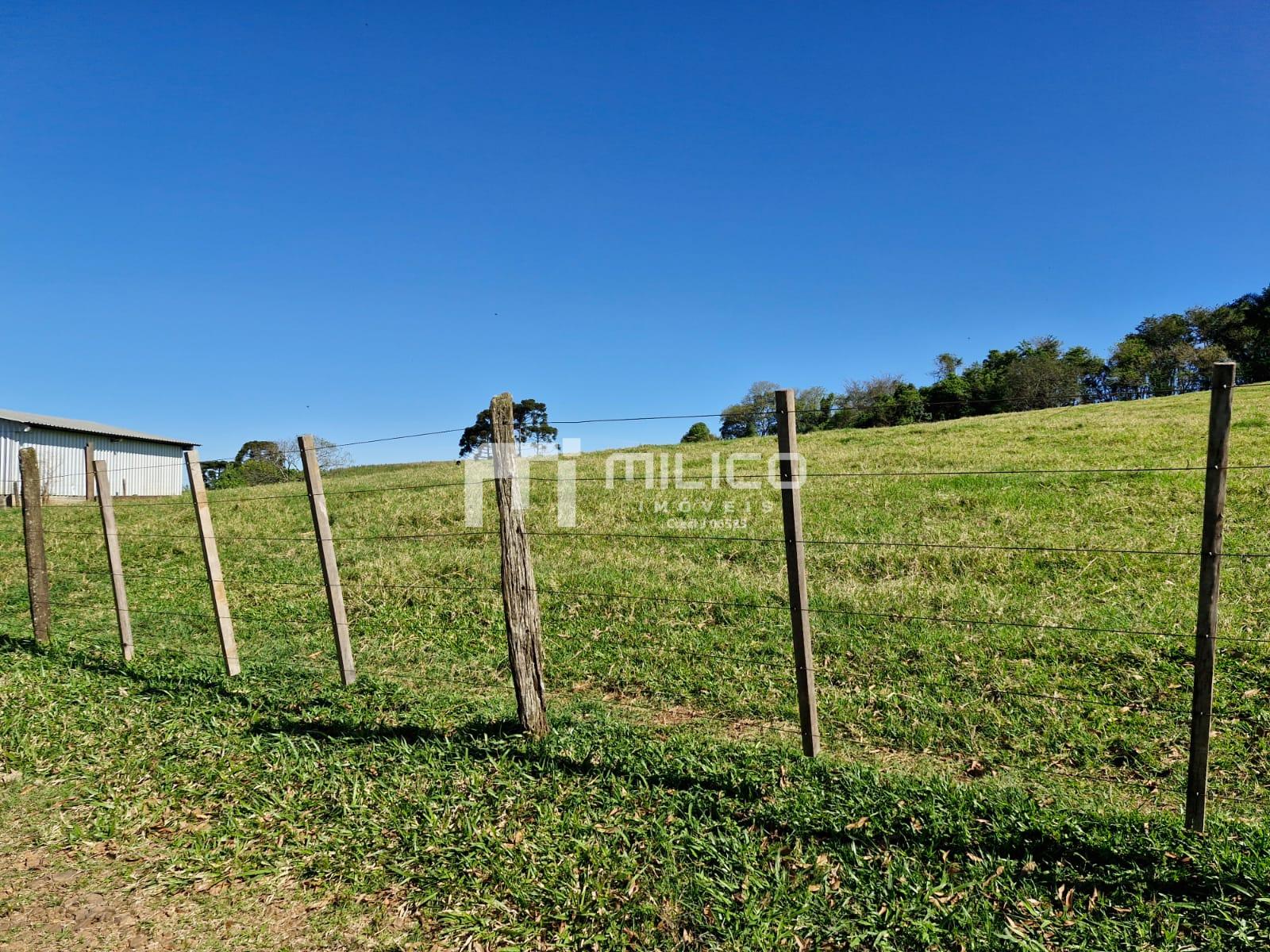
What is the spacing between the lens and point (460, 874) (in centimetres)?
346

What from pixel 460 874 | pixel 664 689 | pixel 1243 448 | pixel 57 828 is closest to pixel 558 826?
pixel 460 874

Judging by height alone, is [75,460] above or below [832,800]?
above

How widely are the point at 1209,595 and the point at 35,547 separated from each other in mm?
10863

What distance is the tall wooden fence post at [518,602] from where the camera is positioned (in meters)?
4.64

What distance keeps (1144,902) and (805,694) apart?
5.81 feet

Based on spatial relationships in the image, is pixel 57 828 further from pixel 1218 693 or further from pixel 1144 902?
pixel 1218 693

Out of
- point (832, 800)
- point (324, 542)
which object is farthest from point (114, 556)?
point (832, 800)

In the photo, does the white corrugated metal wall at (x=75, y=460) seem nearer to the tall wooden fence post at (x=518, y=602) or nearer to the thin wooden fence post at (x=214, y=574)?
the thin wooden fence post at (x=214, y=574)

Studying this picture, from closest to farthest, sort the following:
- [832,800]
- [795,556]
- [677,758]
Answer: [832,800] → [795,556] → [677,758]

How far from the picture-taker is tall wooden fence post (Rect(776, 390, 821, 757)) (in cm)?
402

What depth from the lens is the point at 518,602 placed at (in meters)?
4.70

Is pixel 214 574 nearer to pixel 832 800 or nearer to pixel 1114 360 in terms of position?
pixel 832 800

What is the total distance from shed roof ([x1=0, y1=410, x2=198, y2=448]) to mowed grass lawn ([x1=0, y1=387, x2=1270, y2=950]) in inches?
1003

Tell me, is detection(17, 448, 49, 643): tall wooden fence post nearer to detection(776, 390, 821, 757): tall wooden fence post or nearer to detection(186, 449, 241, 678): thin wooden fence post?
detection(186, 449, 241, 678): thin wooden fence post
